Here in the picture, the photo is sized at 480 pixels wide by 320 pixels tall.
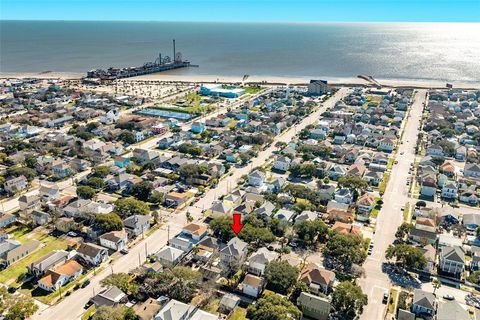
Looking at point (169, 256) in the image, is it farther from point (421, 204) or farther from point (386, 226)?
point (421, 204)

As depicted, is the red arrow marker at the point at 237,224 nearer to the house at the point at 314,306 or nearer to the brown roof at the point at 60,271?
the house at the point at 314,306

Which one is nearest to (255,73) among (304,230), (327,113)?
(327,113)

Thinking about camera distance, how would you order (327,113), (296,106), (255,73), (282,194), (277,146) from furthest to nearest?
(255,73), (296,106), (327,113), (277,146), (282,194)

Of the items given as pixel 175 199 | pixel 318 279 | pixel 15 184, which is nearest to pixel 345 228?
pixel 318 279

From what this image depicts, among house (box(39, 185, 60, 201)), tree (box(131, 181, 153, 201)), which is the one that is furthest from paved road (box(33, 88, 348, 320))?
house (box(39, 185, 60, 201))


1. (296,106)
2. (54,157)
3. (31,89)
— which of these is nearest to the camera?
(54,157)

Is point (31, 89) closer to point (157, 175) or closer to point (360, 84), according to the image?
point (157, 175)

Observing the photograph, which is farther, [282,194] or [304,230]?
[282,194]
